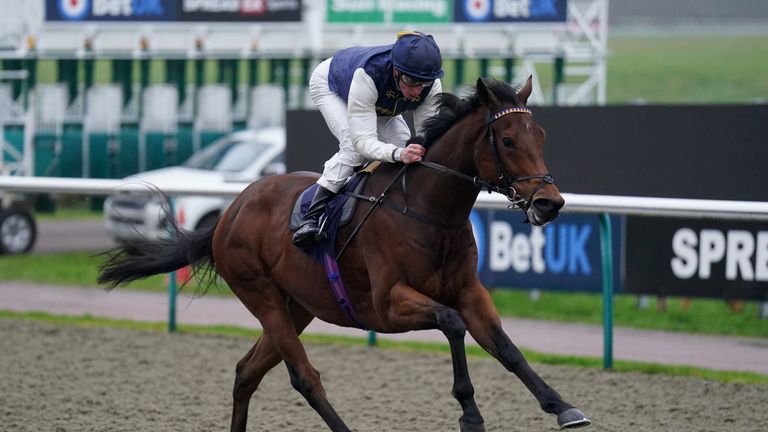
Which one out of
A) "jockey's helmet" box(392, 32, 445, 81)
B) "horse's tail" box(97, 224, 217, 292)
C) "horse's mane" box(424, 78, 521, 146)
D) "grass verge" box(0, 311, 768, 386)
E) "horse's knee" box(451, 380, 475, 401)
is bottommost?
"grass verge" box(0, 311, 768, 386)

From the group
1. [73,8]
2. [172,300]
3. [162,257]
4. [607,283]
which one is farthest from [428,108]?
[73,8]

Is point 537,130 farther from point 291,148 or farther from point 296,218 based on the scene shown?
point 291,148

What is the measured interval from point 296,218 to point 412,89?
86cm

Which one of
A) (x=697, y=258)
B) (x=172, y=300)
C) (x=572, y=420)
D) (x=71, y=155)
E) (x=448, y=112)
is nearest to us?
(x=572, y=420)

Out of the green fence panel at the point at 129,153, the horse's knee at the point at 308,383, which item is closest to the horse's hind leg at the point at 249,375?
the horse's knee at the point at 308,383

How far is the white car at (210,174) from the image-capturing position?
12.8 meters

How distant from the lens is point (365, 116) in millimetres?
5297

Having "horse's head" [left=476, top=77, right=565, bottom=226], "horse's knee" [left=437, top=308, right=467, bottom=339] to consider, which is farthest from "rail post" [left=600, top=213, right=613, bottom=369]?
"horse's knee" [left=437, top=308, right=467, bottom=339]

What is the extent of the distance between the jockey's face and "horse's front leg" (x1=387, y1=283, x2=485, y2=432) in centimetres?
82

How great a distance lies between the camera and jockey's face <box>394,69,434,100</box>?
204 inches

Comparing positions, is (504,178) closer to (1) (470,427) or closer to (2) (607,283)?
(1) (470,427)

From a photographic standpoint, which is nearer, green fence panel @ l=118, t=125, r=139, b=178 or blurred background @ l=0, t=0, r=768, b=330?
blurred background @ l=0, t=0, r=768, b=330

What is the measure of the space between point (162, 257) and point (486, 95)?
7.12 ft

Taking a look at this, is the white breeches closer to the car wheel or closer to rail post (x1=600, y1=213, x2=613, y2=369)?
rail post (x1=600, y1=213, x2=613, y2=369)
